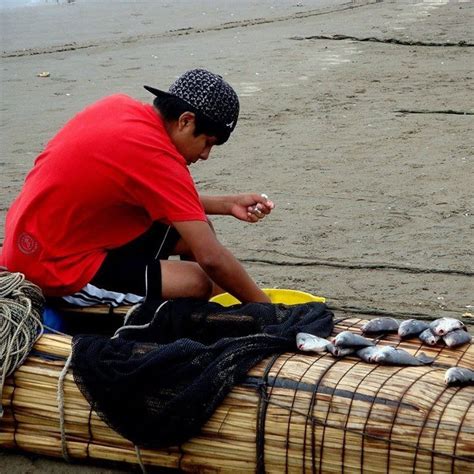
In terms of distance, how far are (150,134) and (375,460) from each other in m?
1.56

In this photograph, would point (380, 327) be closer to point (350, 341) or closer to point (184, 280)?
point (350, 341)

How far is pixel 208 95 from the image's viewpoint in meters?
4.25

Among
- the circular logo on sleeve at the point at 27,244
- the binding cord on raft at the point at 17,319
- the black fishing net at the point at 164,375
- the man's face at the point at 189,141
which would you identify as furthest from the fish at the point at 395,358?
the circular logo on sleeve at the point at 27,244

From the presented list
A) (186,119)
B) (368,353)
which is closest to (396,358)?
A: (368,353)

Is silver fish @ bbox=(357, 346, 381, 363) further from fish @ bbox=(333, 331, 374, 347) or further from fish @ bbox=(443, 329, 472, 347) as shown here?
fish @ bbox=(443, 329, 472, 347)

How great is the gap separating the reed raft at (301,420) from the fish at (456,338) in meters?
0.03

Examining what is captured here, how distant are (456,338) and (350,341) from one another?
0.43m

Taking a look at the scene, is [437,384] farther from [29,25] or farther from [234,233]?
[29,25]

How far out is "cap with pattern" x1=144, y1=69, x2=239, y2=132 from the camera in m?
4.25

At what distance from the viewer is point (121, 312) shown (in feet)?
14.3

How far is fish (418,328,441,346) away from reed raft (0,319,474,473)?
0.03 m

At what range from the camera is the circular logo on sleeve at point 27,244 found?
14.0 ft

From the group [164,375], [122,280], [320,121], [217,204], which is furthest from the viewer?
[320,121]

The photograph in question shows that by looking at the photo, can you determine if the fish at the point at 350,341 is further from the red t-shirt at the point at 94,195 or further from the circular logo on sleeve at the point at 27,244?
the circular logo on sleeve at the point at 27,244
